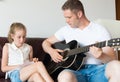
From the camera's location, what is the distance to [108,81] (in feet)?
5.89

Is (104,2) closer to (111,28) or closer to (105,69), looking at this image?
(111,28)

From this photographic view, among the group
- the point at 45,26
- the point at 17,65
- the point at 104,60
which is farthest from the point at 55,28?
the point at 104,60

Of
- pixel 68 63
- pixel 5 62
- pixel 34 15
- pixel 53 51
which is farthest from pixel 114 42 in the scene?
pixel 34 15

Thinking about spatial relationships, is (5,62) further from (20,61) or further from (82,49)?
(82,49)

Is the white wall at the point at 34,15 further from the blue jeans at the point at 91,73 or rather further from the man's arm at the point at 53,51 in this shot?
the blue jeans at the point at 91,73

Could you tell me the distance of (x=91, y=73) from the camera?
6.57 ft

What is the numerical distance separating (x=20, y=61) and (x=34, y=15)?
2.43 ft

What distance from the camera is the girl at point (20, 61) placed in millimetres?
2094

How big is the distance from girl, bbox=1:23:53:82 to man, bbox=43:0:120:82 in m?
0.19

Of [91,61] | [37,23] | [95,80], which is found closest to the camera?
[95,80]

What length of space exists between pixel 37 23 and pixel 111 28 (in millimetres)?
788

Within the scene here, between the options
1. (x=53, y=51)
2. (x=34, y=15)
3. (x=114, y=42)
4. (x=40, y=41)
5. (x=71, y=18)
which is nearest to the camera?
(x=114, y=42)

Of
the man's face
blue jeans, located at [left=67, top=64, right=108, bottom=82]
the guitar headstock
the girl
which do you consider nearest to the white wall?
the girl

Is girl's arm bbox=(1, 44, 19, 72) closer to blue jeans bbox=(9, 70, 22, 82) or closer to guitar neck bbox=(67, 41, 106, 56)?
blue jeans bbox=(9, 70, 22, 82)
